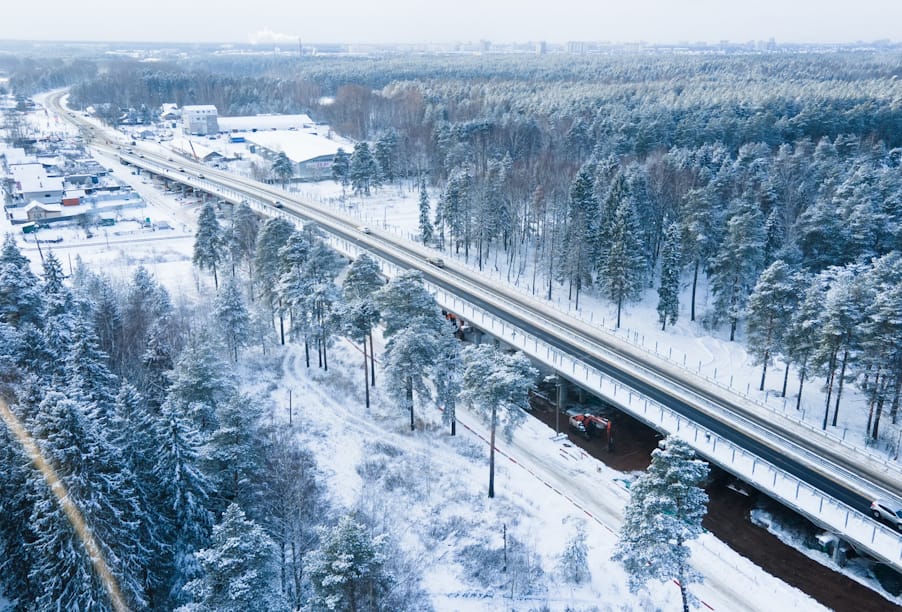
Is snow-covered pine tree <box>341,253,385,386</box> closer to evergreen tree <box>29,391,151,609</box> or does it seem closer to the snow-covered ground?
the snow-covered ground

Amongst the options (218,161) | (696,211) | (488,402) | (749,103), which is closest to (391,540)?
(488,402)

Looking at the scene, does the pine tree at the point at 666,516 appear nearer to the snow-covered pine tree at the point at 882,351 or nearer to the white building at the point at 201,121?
the snow-covered pine tree at the point at 882,351

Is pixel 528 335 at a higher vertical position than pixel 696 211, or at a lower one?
lower

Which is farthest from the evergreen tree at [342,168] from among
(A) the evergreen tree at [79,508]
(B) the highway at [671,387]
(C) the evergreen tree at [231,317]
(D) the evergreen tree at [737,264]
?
(A) the evergreen tree at [79,508]

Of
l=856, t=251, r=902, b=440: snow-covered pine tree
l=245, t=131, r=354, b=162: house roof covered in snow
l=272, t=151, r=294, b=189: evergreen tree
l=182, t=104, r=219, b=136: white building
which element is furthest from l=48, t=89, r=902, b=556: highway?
l=182, t=104, r=219, b=136: white building

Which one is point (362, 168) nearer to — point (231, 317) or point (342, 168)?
point (342, 168)

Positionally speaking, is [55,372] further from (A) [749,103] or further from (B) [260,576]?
(A) [749,103]
